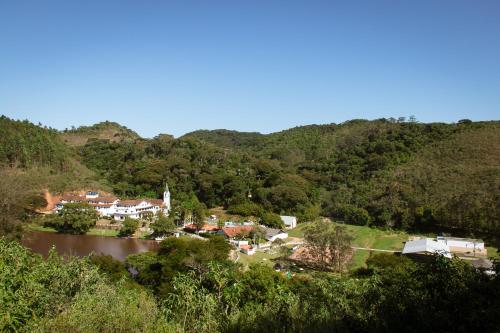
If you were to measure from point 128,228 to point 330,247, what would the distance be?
1953cm

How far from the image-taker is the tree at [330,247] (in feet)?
82.0

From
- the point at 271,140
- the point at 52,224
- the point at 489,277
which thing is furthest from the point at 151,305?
the point at 271,140

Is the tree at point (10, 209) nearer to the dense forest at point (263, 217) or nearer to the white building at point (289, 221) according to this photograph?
the dense forest at point (263, 217)

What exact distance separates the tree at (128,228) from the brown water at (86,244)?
1031 mm

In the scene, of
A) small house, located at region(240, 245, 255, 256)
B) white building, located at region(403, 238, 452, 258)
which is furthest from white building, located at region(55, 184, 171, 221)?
white building, located at region(403, 238, 452, 258)

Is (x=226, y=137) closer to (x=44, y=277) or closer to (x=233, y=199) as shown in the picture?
(x=233, y=199)

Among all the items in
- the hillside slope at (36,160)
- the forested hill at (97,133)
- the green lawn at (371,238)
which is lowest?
the green lawn at (371,238)

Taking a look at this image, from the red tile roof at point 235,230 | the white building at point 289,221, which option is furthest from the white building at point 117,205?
the white building at point 289,221

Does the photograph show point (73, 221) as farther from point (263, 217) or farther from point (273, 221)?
point (273, 221)

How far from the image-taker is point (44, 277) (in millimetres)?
8227

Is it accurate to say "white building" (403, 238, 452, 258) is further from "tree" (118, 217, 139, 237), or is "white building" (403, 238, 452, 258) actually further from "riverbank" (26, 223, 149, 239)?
"tree" (118, 217, 139, 237)

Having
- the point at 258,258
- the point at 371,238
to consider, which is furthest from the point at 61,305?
the point at 371,238

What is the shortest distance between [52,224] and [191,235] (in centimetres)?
1333

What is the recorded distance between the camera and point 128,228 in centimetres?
3566
